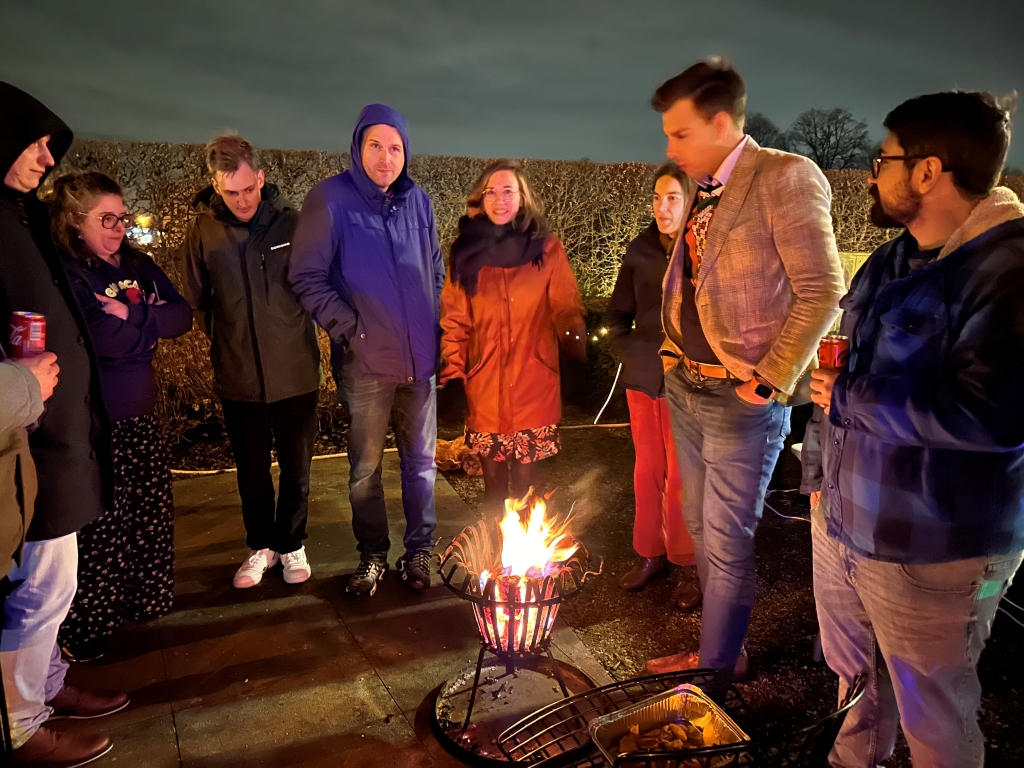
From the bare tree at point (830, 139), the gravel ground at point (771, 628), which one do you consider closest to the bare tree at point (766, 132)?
the bare tree at point (830, 139)

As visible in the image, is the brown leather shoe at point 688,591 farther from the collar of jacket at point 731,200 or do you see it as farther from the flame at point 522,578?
the collar of jacket at point 731,200

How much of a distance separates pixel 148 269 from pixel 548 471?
3.32 metres

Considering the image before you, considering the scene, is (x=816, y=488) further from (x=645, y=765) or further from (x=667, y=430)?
(x=667, y=430)

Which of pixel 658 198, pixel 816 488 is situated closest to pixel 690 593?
pixel 816 488

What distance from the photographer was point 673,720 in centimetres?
190

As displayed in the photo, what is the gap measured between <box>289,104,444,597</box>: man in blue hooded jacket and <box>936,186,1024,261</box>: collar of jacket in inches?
91.9

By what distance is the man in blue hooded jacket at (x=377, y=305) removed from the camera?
316cm

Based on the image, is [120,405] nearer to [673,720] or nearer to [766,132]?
[673,720]

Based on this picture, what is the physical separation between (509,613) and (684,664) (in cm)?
108

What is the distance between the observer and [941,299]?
1.56m

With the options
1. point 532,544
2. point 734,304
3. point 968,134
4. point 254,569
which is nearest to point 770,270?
point 734,304

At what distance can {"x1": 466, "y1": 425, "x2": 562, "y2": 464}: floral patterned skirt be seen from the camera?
143 inches

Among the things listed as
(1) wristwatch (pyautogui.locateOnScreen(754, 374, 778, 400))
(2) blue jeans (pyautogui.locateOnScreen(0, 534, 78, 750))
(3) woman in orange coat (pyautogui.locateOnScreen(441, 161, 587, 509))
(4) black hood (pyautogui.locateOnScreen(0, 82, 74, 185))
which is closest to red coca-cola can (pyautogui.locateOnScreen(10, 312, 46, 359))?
(4) black hood (pyautogui.locateOnScreen(0, 82, 74, 185))

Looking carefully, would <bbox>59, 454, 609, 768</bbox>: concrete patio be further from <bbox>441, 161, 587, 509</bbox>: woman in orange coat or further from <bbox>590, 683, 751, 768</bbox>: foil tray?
<bbox>441, 161, 587, 509</bbox>: woman in orange coat
